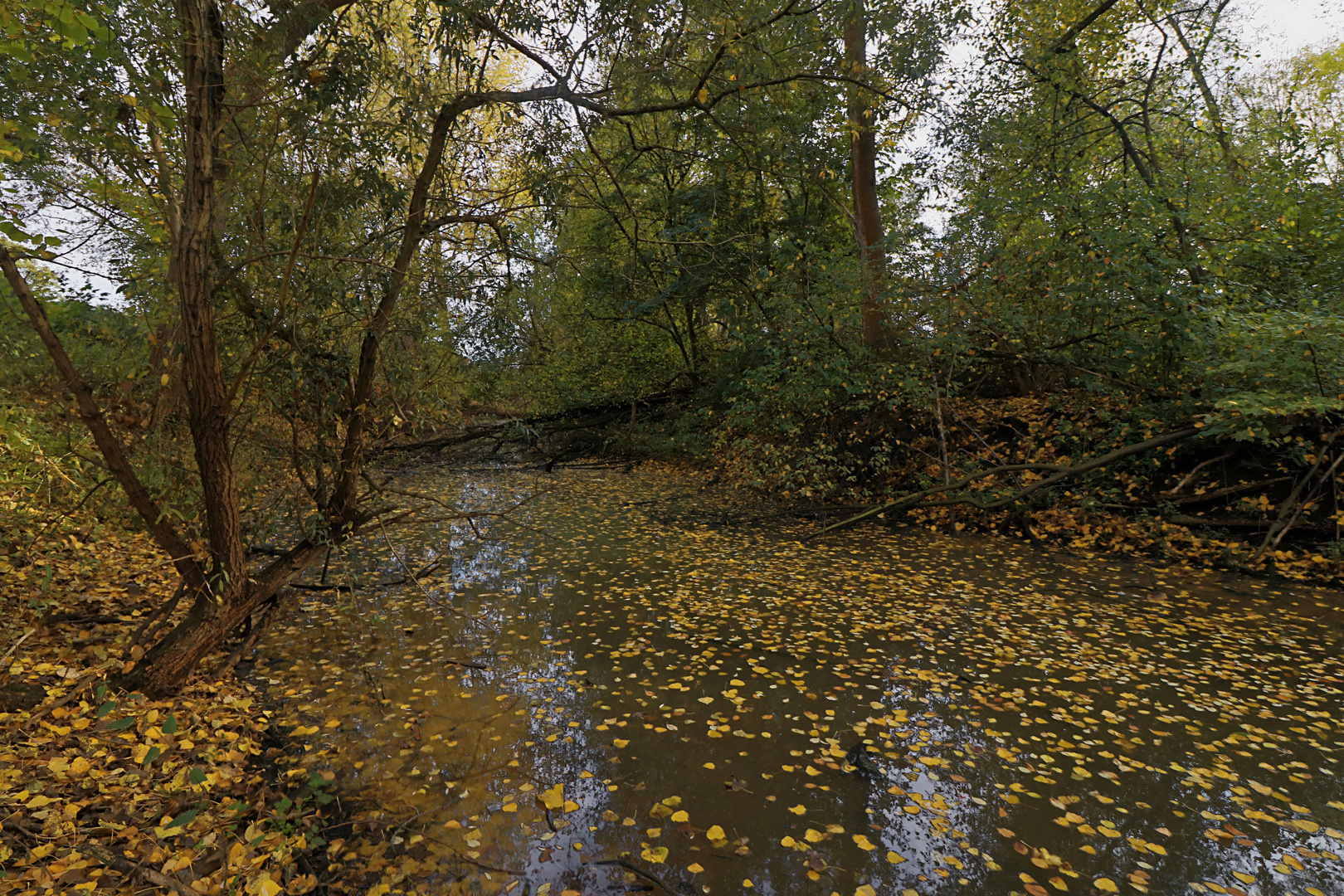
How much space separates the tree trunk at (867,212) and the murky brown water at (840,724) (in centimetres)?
456

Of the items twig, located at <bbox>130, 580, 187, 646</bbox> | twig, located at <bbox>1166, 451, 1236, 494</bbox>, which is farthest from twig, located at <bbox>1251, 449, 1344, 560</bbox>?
twig, located at <bbox>130, 580, 187, 646</bbox>

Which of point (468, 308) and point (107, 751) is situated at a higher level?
point (468, 308)

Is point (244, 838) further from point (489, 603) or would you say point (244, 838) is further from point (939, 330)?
point (939, 330)

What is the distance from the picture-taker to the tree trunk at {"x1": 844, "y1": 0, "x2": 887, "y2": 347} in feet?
32.8

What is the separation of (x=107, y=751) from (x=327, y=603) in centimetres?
319

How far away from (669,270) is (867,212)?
381 cm

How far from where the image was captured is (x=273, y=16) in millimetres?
4699

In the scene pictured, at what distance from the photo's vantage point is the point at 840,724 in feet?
13.8

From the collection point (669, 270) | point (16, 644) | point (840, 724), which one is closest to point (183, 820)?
point (16, 644)

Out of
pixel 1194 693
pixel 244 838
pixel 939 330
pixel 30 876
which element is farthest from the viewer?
pixel 939 330

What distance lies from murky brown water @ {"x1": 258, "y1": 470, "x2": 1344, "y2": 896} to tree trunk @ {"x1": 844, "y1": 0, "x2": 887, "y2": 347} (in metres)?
4.56

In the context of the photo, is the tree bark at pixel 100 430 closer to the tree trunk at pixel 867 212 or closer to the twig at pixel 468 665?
the twig at pixel 468 665

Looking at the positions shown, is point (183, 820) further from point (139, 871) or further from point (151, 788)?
point (151, 788)

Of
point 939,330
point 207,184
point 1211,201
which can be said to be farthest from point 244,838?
point 1211,201
